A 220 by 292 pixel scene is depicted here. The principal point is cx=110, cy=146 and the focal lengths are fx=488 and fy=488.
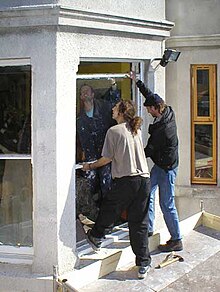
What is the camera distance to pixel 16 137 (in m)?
6.31

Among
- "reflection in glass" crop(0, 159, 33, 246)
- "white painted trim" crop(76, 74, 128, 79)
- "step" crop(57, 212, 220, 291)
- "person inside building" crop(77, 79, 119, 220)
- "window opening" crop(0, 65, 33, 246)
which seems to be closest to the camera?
"step" crop(57, 212, 220, 291)

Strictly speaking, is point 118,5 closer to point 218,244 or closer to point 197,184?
point 218,244

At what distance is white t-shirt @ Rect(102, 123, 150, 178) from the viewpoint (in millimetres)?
5934

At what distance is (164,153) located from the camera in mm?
6648

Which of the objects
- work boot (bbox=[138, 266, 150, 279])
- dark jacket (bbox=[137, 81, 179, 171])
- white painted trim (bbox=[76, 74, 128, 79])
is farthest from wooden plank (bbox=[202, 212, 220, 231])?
white painted trim (bbox=[76, 74, 128, 79])

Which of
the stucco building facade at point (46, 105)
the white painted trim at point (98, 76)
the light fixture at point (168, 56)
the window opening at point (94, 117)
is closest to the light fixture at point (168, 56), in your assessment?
the light fixture at point (168, 56)

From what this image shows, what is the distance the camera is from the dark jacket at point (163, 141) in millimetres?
6574

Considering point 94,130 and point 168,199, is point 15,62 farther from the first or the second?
point 168,199

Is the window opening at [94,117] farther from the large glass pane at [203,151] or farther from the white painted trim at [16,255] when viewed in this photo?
the large glass pane at [203,151]

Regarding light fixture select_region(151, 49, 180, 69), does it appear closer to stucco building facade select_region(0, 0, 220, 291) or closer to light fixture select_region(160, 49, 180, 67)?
light fixture select_region(160, 49, 180, 67)

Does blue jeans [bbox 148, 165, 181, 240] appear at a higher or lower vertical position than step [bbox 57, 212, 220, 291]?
higher

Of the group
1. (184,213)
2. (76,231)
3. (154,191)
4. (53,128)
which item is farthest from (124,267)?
(184,213)

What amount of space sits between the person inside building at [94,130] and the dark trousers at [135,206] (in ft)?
2.85

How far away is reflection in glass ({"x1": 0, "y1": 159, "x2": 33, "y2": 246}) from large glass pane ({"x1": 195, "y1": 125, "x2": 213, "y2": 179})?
4315 mm
